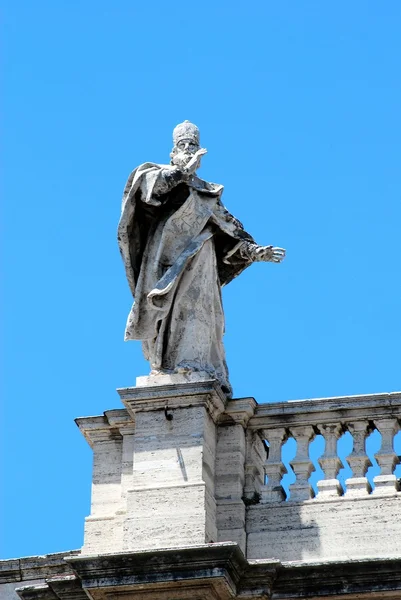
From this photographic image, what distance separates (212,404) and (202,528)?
1.23 meters

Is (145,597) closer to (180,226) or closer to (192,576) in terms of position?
(192,576)

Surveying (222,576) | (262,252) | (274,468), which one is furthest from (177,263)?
(222,576)

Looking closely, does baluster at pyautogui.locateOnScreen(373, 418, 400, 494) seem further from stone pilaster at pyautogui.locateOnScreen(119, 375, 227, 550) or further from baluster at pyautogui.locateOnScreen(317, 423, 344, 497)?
stone pilaster at pyautogui.locateOnScreen(119, 375, 227, 550)

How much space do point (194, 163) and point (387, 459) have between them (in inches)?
130

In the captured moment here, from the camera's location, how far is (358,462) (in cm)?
1992

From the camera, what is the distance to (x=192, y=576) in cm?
1892

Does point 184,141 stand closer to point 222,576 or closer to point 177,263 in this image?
point 177,263

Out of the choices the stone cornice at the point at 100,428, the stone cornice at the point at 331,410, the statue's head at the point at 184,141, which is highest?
the statue's head at the point at 184,141

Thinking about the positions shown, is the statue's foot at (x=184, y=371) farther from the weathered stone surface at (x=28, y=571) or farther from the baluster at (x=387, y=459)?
the weathered stone surface at (x=28, y=571)

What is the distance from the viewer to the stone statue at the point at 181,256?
2055 cm

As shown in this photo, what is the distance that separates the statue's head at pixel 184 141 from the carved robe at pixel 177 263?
29 cm

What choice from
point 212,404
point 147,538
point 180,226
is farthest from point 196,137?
point 147,538

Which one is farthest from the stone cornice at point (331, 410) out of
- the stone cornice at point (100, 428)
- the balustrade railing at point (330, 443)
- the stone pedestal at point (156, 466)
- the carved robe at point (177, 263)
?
the stone cornice at point (100, 428)

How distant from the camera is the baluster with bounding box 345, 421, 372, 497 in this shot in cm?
1981
